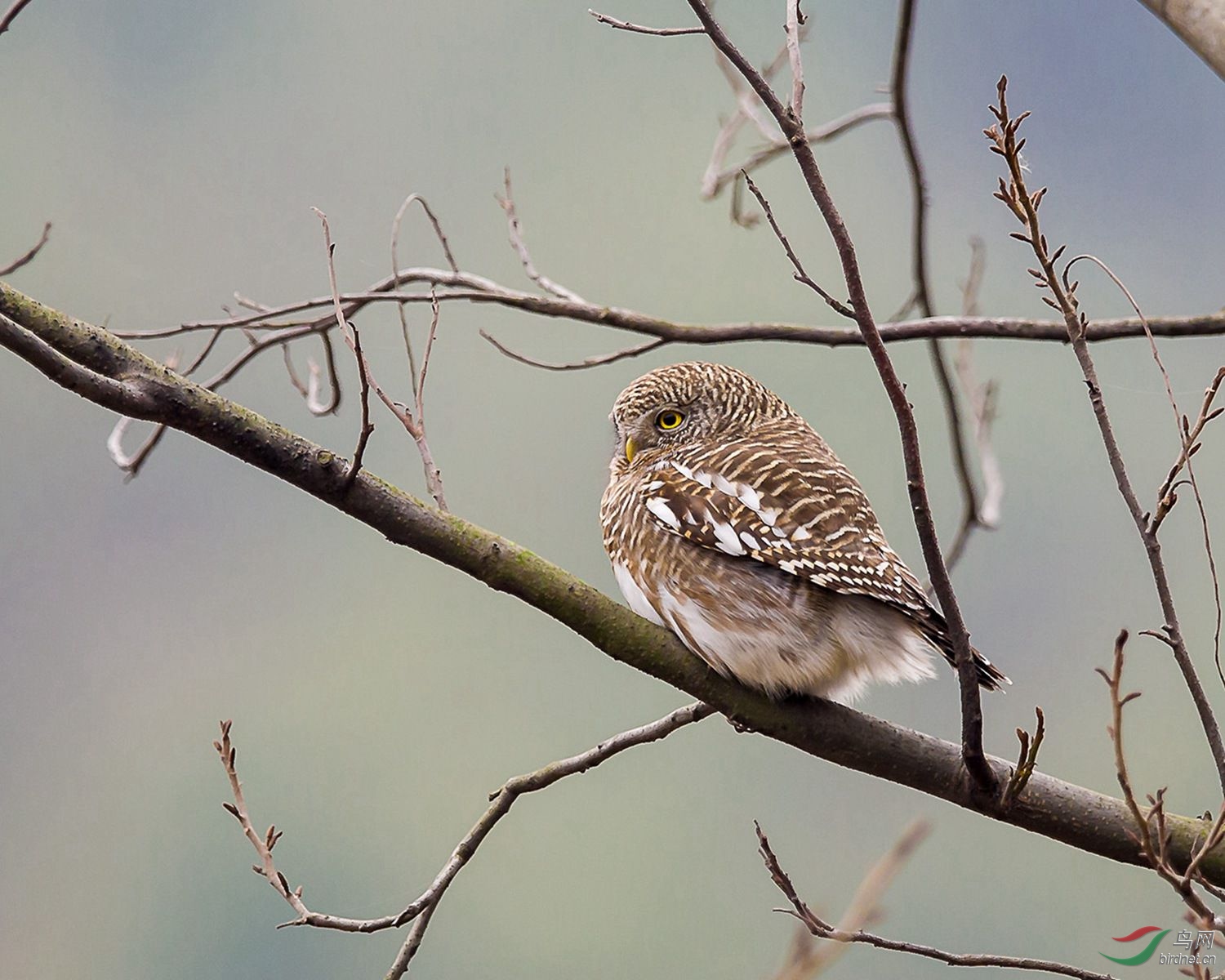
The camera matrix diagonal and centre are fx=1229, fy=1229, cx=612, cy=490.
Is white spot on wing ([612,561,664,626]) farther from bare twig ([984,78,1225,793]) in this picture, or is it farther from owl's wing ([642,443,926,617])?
bare twig ([984,78,1225,793])

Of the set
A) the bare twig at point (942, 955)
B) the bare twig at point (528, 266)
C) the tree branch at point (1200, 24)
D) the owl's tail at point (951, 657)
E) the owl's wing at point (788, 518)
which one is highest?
the tree branch at point (1200, 24)

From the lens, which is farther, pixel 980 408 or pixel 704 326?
pixel 980 408

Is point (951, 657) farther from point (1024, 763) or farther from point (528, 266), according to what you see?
point (528, 266)

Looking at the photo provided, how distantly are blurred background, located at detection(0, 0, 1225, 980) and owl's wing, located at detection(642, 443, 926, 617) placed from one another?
2461 mm

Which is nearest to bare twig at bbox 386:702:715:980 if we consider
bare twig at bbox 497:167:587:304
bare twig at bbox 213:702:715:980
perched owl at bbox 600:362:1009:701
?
bare twig at bbox 213:702:715:980

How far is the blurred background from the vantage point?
14.9 ft

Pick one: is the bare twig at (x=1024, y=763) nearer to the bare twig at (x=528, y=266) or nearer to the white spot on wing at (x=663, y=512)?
the white spot on wing at (x=663, y=512)

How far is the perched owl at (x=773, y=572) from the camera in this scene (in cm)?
181

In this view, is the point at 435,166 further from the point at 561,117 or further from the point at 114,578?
the point at 114,578

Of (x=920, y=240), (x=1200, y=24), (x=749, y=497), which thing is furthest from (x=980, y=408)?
(x=1200, y=24)

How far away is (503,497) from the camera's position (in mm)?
4969

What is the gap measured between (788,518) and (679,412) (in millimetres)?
497

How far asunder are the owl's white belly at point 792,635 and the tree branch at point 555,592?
0.04 m

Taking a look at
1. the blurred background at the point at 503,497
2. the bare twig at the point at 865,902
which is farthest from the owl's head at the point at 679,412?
the blurred background at the point at 503,497
